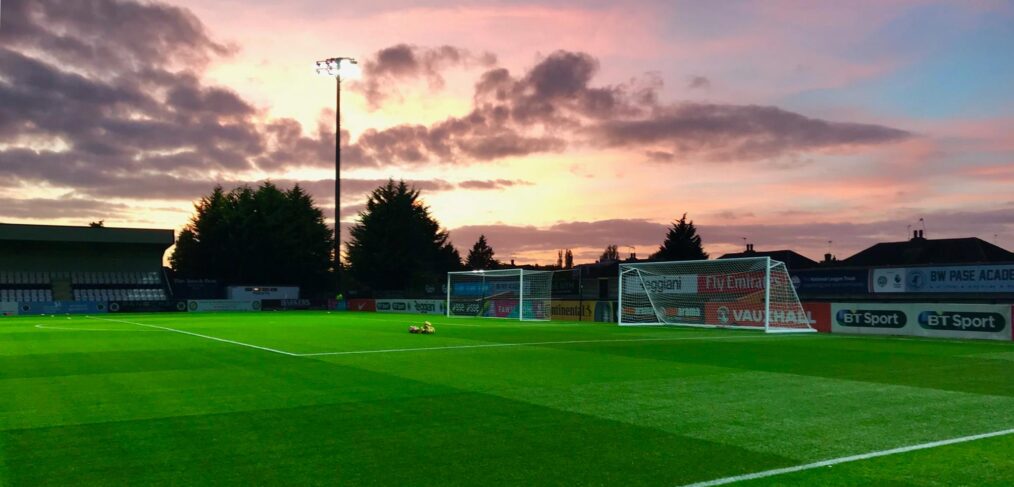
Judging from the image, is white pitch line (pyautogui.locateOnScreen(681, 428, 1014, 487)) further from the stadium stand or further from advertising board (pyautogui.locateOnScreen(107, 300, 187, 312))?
the stadium stand

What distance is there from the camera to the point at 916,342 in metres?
22.4

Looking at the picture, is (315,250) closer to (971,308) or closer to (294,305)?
(294,305)

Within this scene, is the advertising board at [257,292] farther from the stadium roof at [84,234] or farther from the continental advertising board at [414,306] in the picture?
the continental advertising board at [414,306]

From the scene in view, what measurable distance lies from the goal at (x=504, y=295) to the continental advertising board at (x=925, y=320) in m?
16.6

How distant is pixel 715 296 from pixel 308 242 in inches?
2244

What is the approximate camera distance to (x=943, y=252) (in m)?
58.9

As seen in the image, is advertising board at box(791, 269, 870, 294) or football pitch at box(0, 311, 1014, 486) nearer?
football pitch at box(0, 311, 1014, 486)

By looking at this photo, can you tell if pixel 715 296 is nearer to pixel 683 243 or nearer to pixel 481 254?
pixel 683 243

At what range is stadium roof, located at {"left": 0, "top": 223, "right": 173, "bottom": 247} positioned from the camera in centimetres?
5862

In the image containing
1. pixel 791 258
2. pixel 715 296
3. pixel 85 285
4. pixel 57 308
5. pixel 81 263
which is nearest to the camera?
pixel 715 296

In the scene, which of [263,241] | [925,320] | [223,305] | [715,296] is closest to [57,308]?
[223,305]

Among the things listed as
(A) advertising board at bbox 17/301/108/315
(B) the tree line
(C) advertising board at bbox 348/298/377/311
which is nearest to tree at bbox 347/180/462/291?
(B) the tree line

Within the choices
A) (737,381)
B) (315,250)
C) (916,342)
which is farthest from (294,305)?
(737,381)

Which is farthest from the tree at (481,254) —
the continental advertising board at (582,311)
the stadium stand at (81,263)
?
the continental advertising board at (582,311)
